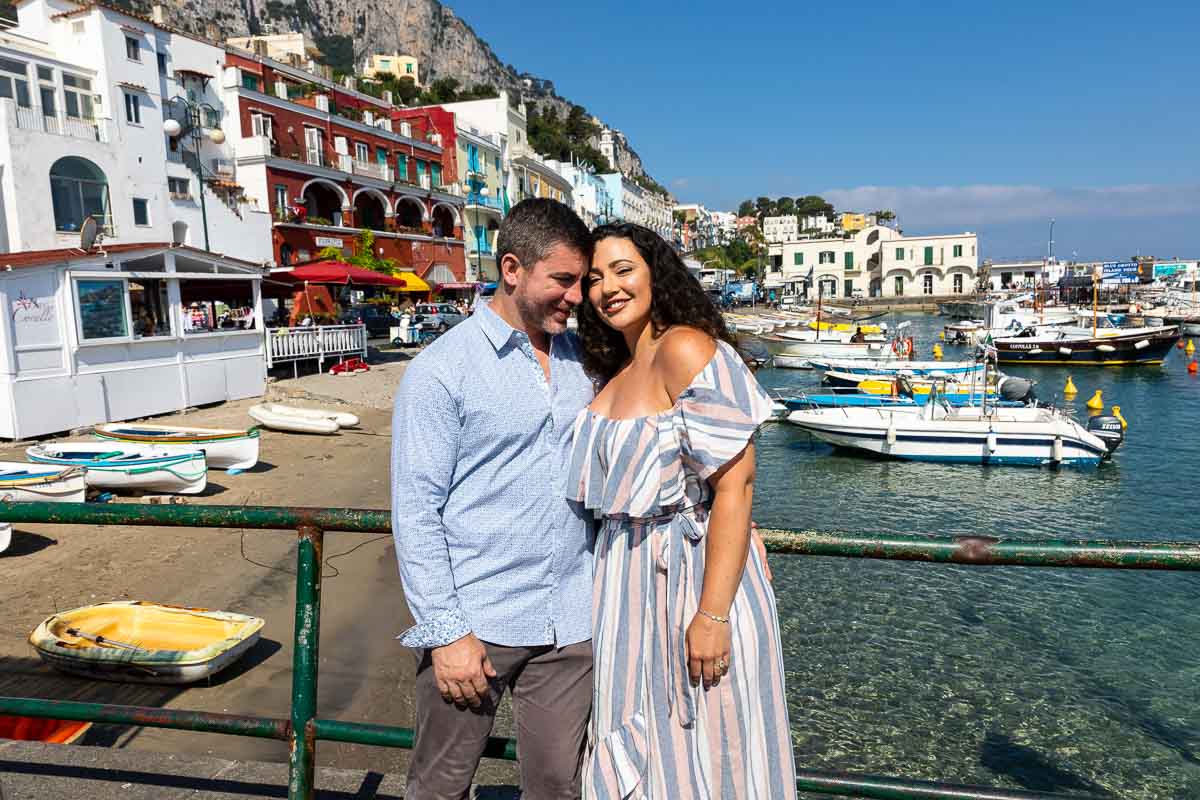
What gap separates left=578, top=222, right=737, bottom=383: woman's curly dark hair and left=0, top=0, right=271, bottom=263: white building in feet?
89.5

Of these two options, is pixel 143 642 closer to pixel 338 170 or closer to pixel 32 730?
pixel 32 730

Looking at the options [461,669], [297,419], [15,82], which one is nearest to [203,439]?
[297,419]

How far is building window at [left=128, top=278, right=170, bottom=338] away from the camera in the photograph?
14141 mm

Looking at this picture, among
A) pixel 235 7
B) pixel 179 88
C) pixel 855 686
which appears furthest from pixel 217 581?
pixel 235 7

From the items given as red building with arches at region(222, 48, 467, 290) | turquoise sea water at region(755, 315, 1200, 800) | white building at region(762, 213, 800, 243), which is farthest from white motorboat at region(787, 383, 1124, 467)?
white building at region(762, 213, 800, 243)

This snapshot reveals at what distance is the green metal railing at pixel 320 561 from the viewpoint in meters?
1.79

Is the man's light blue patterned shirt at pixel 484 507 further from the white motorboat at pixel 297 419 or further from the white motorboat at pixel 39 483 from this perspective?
the white motorboat at pixel 297 419

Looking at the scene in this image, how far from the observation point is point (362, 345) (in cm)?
2222

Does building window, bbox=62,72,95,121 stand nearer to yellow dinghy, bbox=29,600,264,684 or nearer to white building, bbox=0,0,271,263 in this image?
white building, bbox=0,0,271,263

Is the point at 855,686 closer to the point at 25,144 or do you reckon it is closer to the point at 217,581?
the point at 217,581

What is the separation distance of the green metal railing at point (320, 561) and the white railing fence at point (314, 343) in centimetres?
1746

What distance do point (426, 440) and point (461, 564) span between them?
34cm

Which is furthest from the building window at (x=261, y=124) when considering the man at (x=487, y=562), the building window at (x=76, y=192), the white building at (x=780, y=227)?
the white building at (x=780, y=227)

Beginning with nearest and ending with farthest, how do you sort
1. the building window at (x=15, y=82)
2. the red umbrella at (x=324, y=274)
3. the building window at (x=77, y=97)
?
the red umbrella at (x=324, y=274)
the building window at (x=15, y=82)
the building window at (x=77, y=97)
